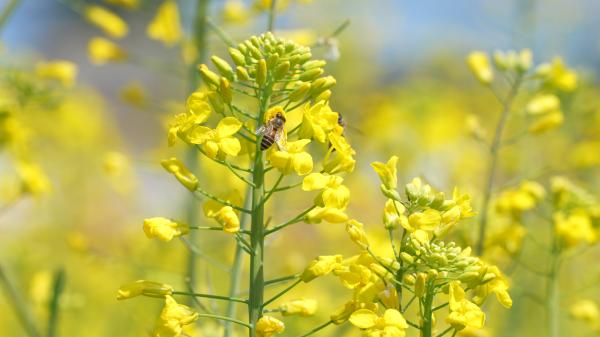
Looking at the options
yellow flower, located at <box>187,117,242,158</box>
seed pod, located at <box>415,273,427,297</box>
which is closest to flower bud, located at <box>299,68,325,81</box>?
yellow flower, located at <box>187,117,242,158</box>

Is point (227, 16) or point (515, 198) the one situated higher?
point (227, 16)

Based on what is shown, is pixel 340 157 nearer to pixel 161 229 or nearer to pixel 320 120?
pixel 320 120

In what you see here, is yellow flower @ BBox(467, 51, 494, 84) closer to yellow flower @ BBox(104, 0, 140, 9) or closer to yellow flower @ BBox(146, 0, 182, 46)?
yellow flower @ BBox(146, 0, 182, 46)

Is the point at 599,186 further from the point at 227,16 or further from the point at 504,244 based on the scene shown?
the point at 227,16

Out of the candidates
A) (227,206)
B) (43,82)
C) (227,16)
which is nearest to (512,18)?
(227,16)

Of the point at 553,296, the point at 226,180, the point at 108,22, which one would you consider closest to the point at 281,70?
the point at 553,296

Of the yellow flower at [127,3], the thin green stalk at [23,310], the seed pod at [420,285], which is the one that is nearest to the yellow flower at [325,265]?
the seed pod at [420,285]
